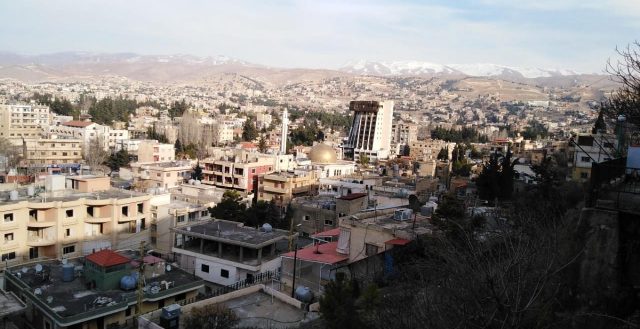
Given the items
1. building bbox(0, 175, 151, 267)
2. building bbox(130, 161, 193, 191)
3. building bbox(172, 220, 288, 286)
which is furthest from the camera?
building bbox(130, 161, 193, 191)

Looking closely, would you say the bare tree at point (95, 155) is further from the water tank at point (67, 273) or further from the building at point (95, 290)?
the water tank at point (67, 273)

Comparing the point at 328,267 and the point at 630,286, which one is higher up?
the point at 630,286

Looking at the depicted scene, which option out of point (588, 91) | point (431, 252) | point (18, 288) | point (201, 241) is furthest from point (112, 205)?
point (588, 91)

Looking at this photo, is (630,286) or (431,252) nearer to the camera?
(630,286)

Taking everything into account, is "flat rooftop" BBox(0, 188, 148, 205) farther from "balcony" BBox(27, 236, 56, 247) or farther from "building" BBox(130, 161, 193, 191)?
"building" BBox(130, 161, 193, 191)

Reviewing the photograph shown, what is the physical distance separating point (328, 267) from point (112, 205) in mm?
10388

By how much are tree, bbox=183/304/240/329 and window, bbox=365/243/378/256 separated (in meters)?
3.93

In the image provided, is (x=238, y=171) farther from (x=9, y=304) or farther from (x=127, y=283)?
(x=9, y=304)

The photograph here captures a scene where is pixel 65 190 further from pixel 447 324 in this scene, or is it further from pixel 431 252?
pixel 447 324

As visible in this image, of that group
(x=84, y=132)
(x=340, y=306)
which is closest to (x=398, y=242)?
(x=340, y=306)

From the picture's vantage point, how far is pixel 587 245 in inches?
229

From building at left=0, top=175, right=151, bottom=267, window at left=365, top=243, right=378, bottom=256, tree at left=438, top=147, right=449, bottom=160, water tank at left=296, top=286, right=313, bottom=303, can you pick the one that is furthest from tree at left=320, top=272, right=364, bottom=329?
tree at left=438, top=147, right=449, bottom=160

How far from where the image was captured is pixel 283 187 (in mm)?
27156

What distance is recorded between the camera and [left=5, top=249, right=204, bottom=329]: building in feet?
36.8
